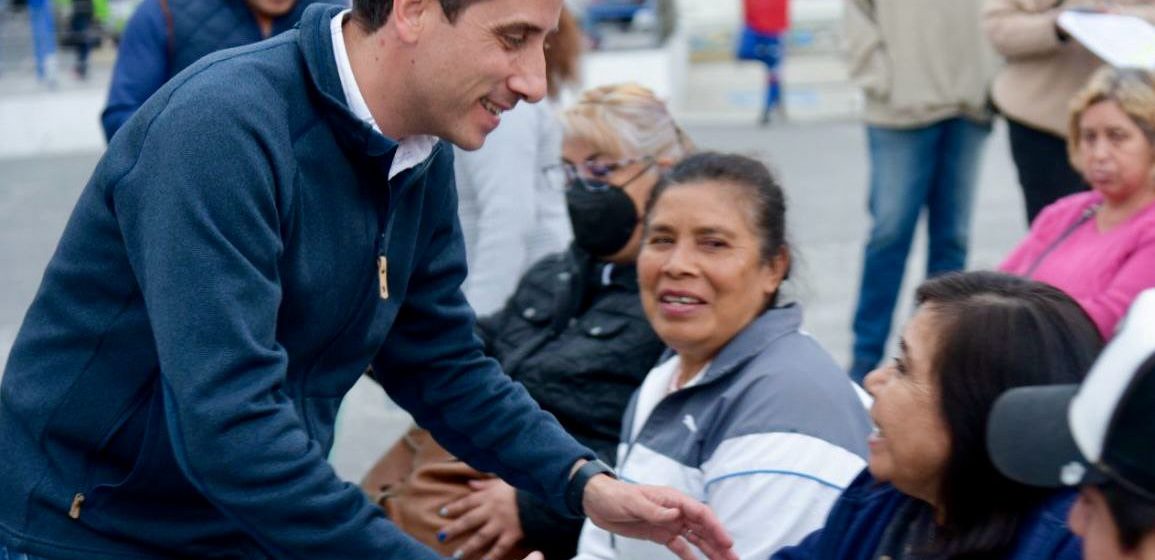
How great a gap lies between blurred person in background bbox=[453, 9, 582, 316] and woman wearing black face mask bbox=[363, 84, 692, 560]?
22cm

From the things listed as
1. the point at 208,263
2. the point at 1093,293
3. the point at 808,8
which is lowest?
the point at 808,8

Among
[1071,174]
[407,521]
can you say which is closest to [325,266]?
[407,521]

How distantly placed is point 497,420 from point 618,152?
4.45ft

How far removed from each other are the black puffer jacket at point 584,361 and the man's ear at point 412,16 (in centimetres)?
143

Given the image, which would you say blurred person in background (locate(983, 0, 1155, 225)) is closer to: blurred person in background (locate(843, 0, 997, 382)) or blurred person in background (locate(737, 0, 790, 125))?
blurred person in background (locate(843, 0, 997, 382))

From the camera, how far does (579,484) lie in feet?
8.02

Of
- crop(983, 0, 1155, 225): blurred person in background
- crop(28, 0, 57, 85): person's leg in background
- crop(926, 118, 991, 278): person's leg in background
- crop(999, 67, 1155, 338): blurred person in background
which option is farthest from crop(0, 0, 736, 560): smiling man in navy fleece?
crop(28, 0, 57, 85): person's leg in background

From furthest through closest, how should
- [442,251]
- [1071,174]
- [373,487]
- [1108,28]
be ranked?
[1071,174], [1108,28], [373,487], [442,251]

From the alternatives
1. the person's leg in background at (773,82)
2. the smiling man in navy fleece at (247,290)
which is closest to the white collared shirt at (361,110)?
the smiling man in navy fleece at (247,290)

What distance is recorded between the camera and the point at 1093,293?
13.1 feet

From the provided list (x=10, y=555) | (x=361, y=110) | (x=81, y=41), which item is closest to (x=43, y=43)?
(x=81, y=41)

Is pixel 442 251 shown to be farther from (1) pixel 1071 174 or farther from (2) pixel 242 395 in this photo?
(1) pixel 1071 174

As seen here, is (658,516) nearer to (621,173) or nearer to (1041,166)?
(621,173)

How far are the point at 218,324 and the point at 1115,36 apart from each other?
135 inches
